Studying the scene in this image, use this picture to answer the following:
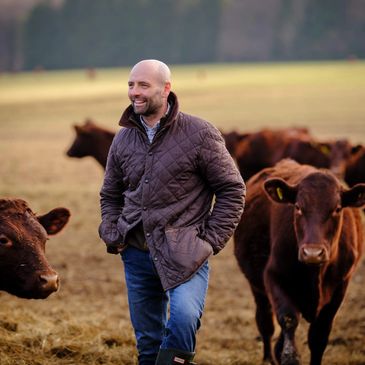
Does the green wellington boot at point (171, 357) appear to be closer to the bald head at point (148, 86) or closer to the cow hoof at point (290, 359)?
the bald head at point (148, 86)

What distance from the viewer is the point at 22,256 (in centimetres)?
492

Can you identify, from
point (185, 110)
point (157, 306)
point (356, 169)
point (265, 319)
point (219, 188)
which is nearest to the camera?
point (219, 188)

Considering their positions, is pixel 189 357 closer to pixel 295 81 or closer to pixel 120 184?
pixel 120 184

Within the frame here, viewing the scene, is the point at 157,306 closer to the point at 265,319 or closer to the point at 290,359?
the point at 290,359

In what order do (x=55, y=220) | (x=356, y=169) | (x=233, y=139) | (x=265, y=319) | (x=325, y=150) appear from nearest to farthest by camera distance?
(x=55, y=220)
(x=265, y=319)
(x=356, y=169)
(x=325, y=150)
(x=233, y=139)

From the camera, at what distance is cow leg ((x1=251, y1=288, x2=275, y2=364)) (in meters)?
7.30

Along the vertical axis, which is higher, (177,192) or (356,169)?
(177,192)

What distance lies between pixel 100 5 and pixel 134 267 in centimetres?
14078

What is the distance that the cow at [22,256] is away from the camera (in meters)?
4.84

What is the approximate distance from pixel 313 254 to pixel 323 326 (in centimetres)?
101

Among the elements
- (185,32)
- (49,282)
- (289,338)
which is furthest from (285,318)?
(185,32)

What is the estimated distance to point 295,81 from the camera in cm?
6731

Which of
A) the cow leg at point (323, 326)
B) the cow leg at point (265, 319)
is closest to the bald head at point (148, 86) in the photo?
the cow leg at point (323, 326)

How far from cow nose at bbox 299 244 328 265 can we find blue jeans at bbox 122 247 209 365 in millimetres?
1147
